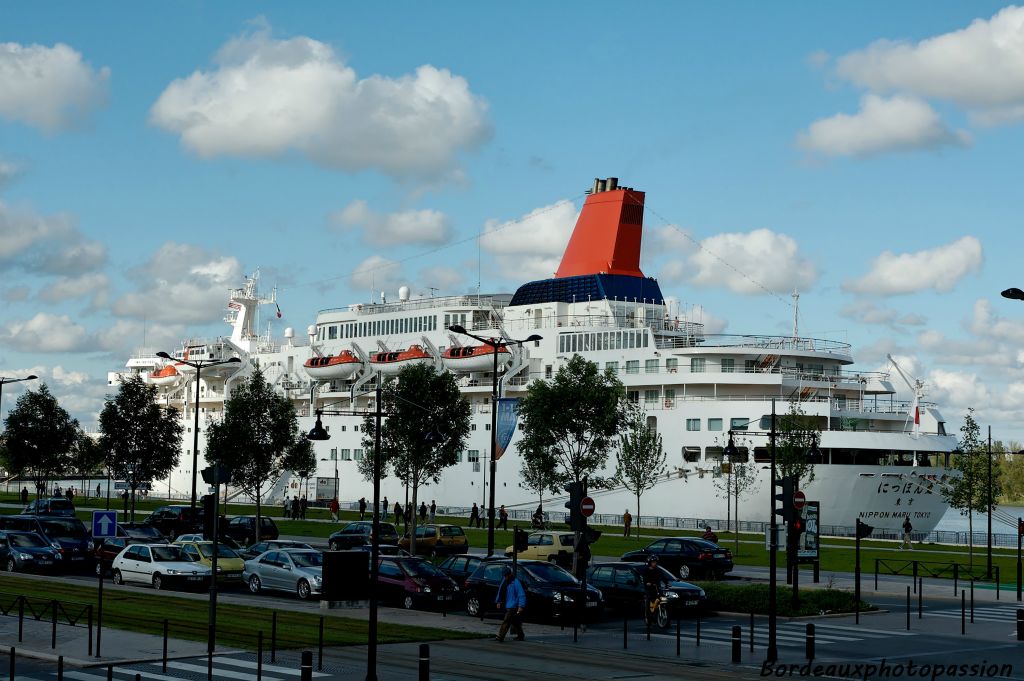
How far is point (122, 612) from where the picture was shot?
97.8 ft

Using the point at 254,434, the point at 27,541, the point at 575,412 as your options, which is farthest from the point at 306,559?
the point at 254,434

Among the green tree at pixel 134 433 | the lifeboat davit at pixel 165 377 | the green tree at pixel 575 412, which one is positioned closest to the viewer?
the green tree at pixel 575 412

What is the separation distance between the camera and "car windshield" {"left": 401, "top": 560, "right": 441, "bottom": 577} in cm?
3288

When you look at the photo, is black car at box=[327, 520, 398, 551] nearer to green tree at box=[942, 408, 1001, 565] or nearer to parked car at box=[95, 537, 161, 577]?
parked car at box=[95, 537, 161, 577]

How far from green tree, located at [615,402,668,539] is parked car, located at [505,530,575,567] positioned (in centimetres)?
1926

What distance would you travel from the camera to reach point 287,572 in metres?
35.3

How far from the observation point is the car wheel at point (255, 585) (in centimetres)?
3616

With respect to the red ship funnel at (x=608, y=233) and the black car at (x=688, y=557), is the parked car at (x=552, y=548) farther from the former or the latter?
the red ship funnel at (x=608, y=233)

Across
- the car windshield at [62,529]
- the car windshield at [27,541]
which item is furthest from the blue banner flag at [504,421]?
the car windshield at [27,541]

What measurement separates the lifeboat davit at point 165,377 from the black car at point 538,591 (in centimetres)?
8320

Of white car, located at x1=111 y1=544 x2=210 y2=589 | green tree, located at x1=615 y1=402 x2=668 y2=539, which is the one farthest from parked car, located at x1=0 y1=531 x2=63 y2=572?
green tree, located at x1=615 y1=402 x2=668 y2=539

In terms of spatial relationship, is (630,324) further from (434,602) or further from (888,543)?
(434,602)

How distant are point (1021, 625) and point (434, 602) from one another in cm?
1389

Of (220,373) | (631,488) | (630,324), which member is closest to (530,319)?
(630,324)
